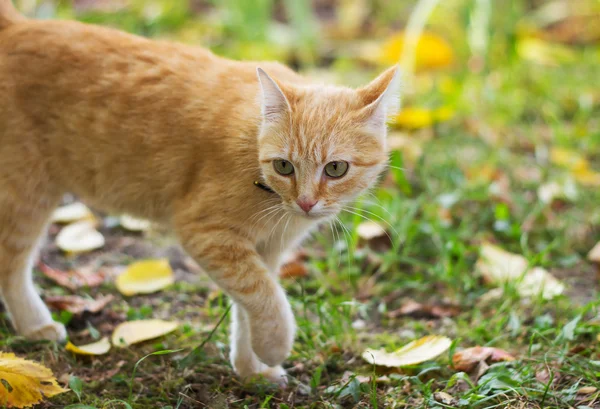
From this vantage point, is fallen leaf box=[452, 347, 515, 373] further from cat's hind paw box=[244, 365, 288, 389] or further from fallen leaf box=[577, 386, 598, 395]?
cat's hind paw box=[244, 365, 288, 389]

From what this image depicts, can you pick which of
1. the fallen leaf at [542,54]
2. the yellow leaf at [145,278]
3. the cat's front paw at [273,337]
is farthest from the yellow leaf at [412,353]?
the fallen leaf at [542,54]

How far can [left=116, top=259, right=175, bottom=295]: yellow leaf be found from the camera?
11.5 ft

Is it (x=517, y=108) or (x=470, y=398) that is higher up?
(x=517, y=108)

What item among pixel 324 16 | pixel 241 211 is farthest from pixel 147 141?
pixel 324 16

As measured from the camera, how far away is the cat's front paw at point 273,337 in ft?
8.84

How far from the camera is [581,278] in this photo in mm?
3629

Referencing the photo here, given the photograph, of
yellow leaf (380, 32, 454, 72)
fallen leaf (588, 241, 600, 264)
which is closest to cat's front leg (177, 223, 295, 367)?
fallen leaf (588, 241, 600, 264)

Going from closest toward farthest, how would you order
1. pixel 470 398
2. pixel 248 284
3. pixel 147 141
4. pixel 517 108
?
1. pixel 470 398
2. pixel 248 284
3. pixel 147 141
4. pixel 517 108

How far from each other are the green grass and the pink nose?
62 centimetres

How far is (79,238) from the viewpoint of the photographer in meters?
3.96

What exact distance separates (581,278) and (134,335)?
87.5 inches

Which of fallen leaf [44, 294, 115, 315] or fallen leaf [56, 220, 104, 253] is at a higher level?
fallen leaf [56, 220, 104, 253]

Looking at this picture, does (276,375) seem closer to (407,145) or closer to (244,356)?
(244,356)

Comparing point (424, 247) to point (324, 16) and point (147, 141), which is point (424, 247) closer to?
point (147, 141)
